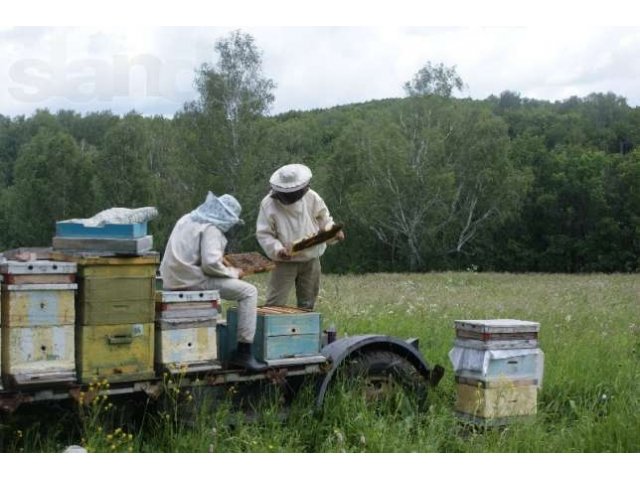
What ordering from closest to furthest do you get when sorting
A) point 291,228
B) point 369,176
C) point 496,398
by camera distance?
point 496,398
point 291,228
point 369,176

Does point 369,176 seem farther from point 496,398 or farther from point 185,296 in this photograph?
point 185,296

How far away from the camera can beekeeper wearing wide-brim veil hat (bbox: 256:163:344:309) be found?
709 centimetres

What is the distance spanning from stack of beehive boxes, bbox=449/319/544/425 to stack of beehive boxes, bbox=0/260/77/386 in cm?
320

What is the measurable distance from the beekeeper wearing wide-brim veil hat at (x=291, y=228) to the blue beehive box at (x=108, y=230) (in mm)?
1785

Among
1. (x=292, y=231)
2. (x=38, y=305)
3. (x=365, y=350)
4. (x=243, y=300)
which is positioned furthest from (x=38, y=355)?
(x=292, y=231)

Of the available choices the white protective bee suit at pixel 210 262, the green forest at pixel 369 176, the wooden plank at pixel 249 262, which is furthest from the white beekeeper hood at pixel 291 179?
the green forest at pixel 369 176

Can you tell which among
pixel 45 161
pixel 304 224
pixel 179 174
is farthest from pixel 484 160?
pixel 304 224

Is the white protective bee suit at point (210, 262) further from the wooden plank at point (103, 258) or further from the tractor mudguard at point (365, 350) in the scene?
the tractor mudguard at point (365, 350)

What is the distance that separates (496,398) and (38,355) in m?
3.55

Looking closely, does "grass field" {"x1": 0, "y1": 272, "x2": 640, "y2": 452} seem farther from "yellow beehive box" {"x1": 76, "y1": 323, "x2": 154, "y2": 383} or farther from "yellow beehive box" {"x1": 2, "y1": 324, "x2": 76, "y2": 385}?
"yellow beehive box" {"x1": 2, "y1": 324, "x2": 76, "y2": 385}

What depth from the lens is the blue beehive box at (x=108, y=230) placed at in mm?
5398

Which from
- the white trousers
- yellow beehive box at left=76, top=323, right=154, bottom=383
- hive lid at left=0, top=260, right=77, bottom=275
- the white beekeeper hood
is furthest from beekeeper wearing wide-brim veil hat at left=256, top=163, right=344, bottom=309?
hive lid at left=0, top=260, right=77, bottom=275

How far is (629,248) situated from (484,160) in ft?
48.0

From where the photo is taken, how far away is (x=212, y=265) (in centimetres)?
596
